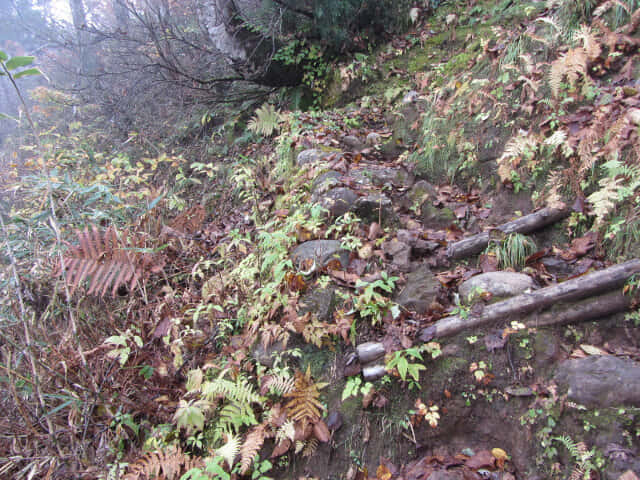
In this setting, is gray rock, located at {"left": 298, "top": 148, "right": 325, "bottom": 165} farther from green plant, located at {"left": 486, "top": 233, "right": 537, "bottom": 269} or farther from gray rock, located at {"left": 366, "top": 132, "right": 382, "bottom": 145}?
green plant, located at {"left": 486, "top": 233, "right": 537, "bottom": 269}

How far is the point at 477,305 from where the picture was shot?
2686 millimetres

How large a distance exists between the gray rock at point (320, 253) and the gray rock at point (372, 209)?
1.70ft

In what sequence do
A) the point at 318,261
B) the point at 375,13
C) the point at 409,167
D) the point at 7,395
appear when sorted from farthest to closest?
the point at 375,13
the point at 409,167
the point at 318,261
the point at 7,395

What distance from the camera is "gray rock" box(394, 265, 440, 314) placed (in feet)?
9.55

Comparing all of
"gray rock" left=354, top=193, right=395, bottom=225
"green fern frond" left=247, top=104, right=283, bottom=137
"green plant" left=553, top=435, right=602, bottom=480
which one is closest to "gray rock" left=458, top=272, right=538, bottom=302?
"green plant" left=553, top=435, right=602, bottom=480

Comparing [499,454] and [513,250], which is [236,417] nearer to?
[499,454]

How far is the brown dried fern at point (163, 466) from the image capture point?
2.57 m

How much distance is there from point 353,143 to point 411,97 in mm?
1461

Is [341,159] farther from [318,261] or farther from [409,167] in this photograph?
[318,261]

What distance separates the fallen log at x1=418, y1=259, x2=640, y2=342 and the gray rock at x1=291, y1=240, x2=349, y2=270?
113cm

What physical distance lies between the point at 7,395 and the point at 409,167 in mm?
5035

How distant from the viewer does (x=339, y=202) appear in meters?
4.00

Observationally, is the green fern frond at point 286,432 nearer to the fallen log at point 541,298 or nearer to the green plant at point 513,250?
the fallen log at point 541,298

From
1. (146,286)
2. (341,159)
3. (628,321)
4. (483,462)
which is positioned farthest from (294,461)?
(341,159)
